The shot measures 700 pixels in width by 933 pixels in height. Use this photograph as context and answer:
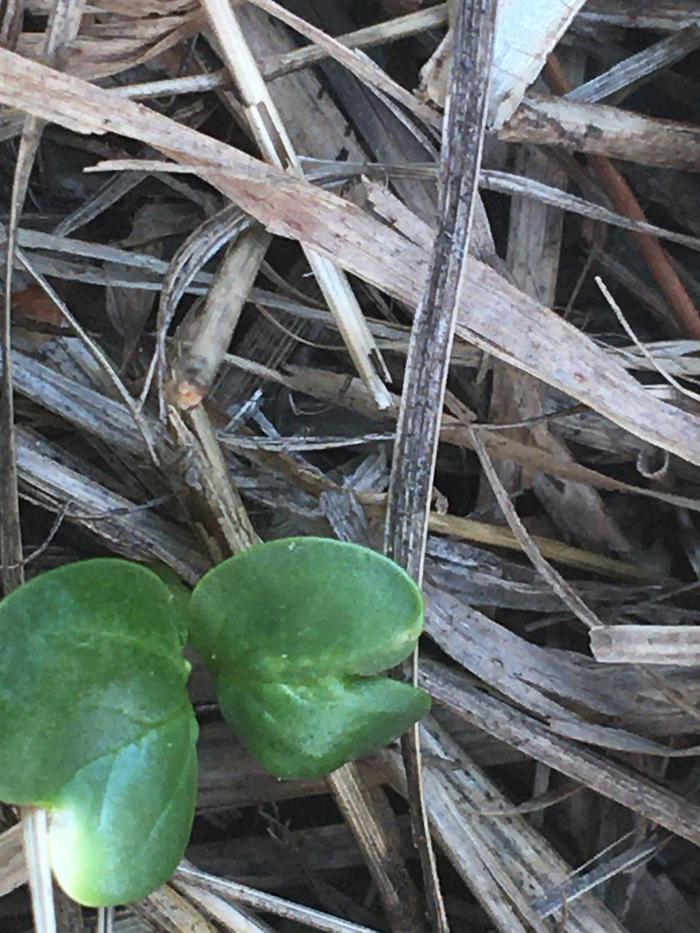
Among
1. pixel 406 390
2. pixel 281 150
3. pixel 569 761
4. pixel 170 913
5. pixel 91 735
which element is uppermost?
pixel 281 150

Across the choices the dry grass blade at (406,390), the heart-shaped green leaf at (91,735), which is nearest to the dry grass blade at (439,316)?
the dry grass blade at (406,390)

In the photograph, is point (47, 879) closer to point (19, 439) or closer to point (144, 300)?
point (19, 439)

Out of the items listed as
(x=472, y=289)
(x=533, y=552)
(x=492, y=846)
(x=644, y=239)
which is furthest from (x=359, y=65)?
(x=492, y=846)

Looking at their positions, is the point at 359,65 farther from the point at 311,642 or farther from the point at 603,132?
the point at 311,642

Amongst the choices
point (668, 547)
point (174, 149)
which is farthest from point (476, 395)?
point (174, 149)

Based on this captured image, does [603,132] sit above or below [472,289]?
above

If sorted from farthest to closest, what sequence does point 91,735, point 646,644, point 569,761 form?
point 569,761 < point 646,644 < point 91,735

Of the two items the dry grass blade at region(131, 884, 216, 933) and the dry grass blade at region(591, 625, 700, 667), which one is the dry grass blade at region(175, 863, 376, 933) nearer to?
the dry grass blade at region(131, 884, 216, 933)
